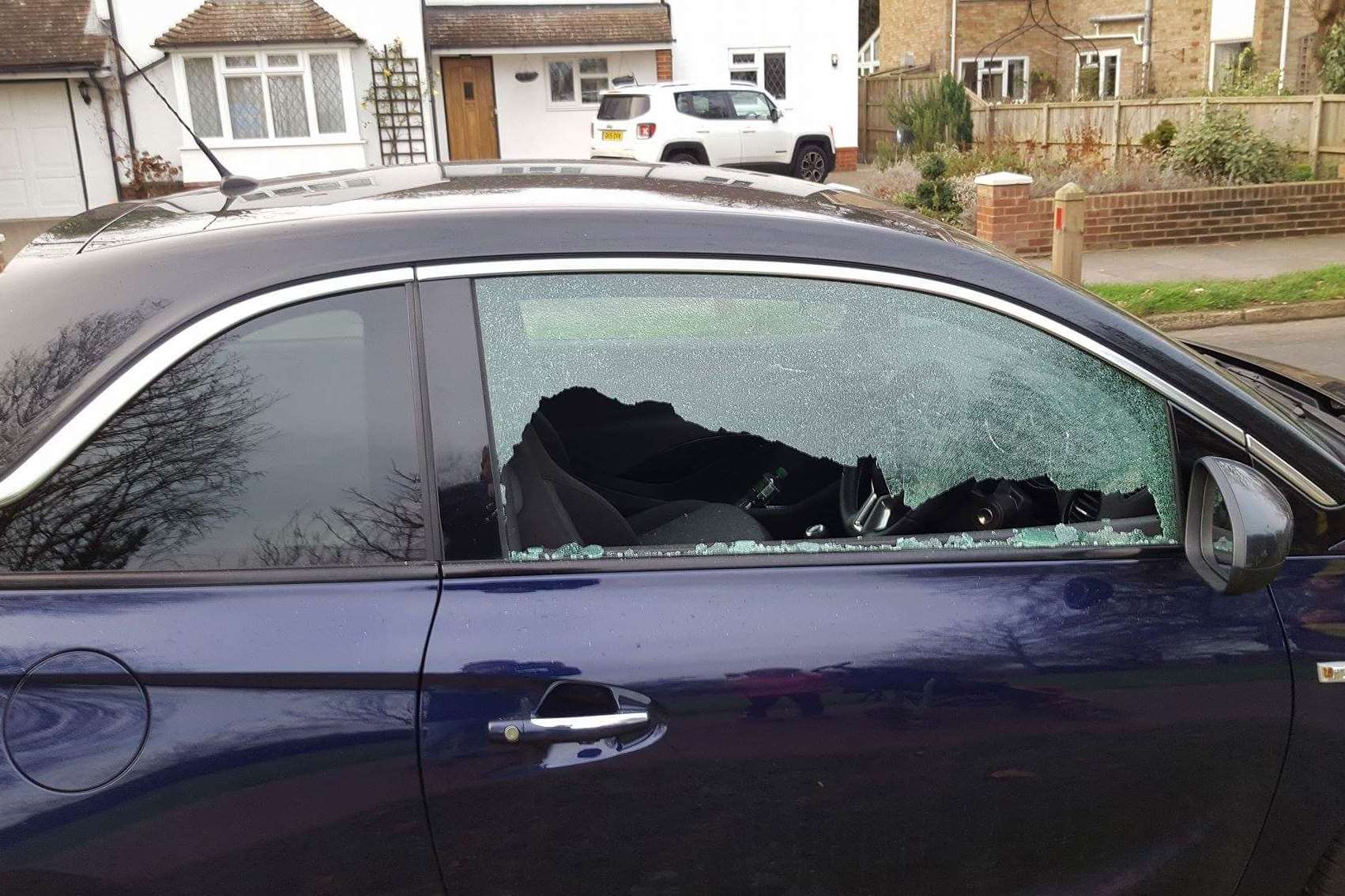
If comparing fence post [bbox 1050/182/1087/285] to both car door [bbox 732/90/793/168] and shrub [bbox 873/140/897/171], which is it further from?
car door [bbox 732/90/793/168]

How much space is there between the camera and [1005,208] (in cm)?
1252

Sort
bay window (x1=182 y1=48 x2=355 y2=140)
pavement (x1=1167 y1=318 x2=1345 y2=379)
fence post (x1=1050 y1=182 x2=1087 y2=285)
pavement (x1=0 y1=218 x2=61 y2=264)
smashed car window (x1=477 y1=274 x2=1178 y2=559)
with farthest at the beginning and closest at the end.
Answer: bay window (x1=182 y1=48 x2=355 y2=140)
pavement (x1=0 y1=218 x2=61 y2=264)
fence post (x1=1050 y1=182 x2=1087 y2=285)
pavement (x1=1167 y1=318 x2=1345 y2=379)
smashed car window (x1=477 y1=274 x2=1178 y2=559)

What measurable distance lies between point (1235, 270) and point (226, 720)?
38.7 ft

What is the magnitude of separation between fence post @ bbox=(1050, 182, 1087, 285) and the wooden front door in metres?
16.9

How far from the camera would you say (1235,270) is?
11602 millimetres

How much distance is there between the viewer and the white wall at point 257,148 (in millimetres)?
22484

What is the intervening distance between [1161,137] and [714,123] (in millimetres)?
8373

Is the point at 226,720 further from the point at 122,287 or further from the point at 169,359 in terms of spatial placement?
the point at 122,287

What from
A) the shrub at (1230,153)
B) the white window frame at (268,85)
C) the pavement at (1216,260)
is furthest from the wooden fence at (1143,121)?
the white window frame at (268,85)

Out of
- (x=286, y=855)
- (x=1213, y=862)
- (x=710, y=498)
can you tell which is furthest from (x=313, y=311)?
(x=1213, y=862)

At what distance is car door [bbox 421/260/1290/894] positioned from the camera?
70.3 inches

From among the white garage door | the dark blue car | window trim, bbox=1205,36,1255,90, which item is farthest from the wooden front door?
the dark blue car

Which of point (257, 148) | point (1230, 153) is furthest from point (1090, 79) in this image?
point (257, 148)

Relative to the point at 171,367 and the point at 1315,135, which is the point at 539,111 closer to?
Result: the point at 1315,135
